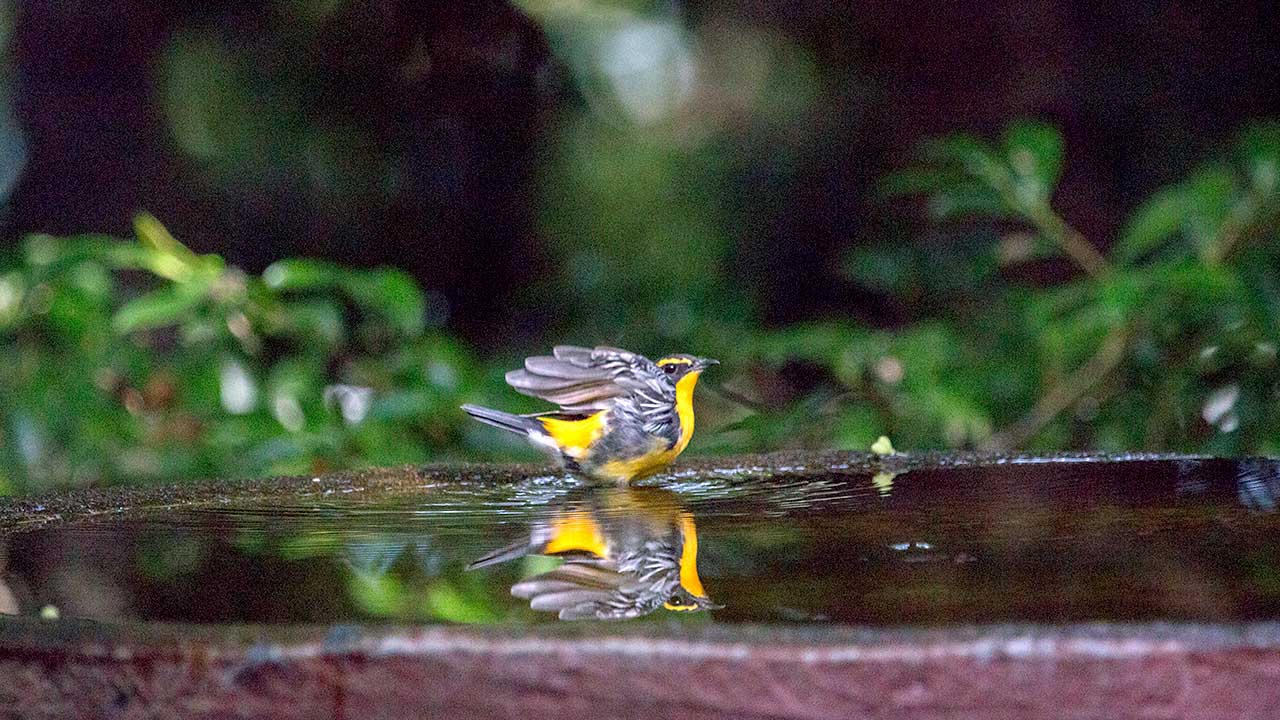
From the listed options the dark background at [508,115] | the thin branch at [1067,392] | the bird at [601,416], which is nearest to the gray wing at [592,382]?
the bird at [601,416]

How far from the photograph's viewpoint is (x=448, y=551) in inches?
66.6

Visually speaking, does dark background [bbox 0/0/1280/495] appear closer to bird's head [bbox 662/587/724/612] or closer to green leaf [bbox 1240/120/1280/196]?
green leaf [bbox 1240/120/1280/196]

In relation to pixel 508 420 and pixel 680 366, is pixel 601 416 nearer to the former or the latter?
pixel 508 420

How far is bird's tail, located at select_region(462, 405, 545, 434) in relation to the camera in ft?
8.41

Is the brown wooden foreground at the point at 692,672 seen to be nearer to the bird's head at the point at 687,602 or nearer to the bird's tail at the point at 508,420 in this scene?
the bird's head at the point at 687,602

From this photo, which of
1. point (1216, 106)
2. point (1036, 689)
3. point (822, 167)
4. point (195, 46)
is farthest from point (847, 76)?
point (1036, 689)

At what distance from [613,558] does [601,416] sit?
0.90 m

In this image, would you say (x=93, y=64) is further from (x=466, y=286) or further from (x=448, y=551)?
(x=448, y=551)

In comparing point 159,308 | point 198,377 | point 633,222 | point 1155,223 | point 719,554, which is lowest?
point 719,554

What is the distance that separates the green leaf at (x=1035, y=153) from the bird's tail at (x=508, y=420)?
6.13 feet

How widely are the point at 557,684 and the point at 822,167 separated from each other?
212 inches

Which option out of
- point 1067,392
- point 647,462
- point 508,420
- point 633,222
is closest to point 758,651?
point 647,462

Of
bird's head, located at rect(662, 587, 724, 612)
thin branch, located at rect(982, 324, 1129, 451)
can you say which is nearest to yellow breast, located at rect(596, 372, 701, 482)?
bird's head, located at rect(662, 587, 724, 612)

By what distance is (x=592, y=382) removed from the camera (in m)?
2.54
